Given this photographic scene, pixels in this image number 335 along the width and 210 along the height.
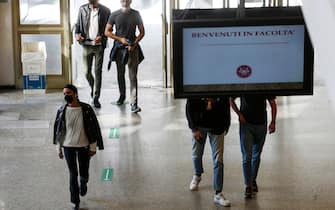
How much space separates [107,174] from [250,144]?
1.99m

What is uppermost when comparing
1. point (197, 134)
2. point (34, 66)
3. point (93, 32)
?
point (93, 32)

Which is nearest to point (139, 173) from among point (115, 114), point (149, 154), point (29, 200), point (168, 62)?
point (149, 154)

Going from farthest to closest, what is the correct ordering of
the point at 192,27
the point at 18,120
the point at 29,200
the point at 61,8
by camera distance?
the point at 61,8, the point at 18,120, the point at 29,200, the point at 192,27

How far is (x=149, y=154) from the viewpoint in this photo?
9.13 meters

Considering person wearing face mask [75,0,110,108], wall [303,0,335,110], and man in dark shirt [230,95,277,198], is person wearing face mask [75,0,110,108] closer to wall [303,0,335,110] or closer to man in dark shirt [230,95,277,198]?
man in dark shirt [230,95,277,198]

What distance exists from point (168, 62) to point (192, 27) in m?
10.7

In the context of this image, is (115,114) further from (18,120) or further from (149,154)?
(149,154)

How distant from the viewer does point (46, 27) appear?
13.6m

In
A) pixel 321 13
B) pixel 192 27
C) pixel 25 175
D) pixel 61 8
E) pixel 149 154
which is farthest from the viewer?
pixel 61 8

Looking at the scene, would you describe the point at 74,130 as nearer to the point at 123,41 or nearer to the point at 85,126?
the point at 85,126

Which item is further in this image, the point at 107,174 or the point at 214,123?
the point at 107,174

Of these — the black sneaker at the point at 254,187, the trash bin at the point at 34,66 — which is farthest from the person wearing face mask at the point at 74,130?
the trash bin at the point at 34,66

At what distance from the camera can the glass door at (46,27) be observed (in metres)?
13.6

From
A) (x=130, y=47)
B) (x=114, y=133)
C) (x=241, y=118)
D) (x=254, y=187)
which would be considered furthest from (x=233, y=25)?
(x=130, y=47)
